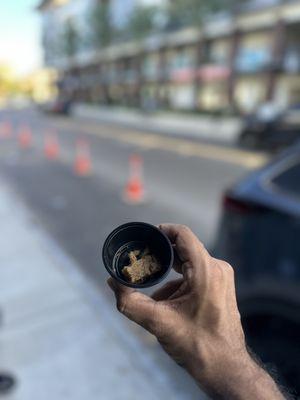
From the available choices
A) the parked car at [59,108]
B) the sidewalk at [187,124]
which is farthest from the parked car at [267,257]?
the parked car at [59,108]

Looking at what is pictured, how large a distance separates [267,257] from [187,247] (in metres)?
2.02

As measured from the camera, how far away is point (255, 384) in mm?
795

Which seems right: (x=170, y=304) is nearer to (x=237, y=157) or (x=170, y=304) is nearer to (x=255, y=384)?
(x=255, y=384)

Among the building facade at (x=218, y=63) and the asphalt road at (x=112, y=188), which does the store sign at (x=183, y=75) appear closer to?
the building facade at (x=218, y=63)

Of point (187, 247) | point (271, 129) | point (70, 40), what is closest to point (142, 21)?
point (70, 40)

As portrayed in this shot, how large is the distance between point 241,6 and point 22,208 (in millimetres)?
27405

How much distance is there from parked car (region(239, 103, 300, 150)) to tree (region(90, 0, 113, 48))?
38851 millimetres

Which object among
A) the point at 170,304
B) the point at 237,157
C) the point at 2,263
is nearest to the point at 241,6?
the point at 237,157

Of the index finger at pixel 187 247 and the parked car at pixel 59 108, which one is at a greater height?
the index finger at pixel 187 247

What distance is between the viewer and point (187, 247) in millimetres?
835

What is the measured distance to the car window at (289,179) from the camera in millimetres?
3049

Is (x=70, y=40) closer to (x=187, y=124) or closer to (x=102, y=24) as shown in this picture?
(x=102, y=24)

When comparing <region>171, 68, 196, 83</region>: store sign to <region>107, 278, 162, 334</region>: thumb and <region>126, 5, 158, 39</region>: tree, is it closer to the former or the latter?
<region>126, 5, 158, 39</region>: tree

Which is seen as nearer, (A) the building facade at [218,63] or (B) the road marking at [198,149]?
(B) the road marking at [198,149]
